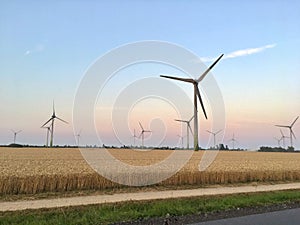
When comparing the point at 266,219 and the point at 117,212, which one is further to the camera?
the point at 117,212

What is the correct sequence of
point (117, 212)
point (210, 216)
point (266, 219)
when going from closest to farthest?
point (266, 219) → point (210, 216) → point (117, 212)

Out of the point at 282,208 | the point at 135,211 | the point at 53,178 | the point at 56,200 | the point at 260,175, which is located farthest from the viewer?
the point at 260,175

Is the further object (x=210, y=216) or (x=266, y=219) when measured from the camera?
(x=210, y=216)

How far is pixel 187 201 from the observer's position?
54.0 feet

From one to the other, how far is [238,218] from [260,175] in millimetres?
16745

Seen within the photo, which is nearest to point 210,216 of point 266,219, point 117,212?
point 266,219

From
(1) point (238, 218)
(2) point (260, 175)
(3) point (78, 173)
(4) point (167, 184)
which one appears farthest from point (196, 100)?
(1) point (238, 218)

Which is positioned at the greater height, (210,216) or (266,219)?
(266,219)

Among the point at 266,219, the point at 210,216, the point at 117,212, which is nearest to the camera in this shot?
the point at 266,219

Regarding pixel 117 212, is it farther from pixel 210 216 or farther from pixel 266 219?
pixel 266 219

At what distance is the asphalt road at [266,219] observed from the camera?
38.4 ft

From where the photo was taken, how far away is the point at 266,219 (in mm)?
12375

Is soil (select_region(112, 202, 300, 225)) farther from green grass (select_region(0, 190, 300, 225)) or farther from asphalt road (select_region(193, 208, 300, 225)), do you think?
asphalt road (select_region(193, 208, 300, 225))

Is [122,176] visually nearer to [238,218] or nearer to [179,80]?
[238,218]
